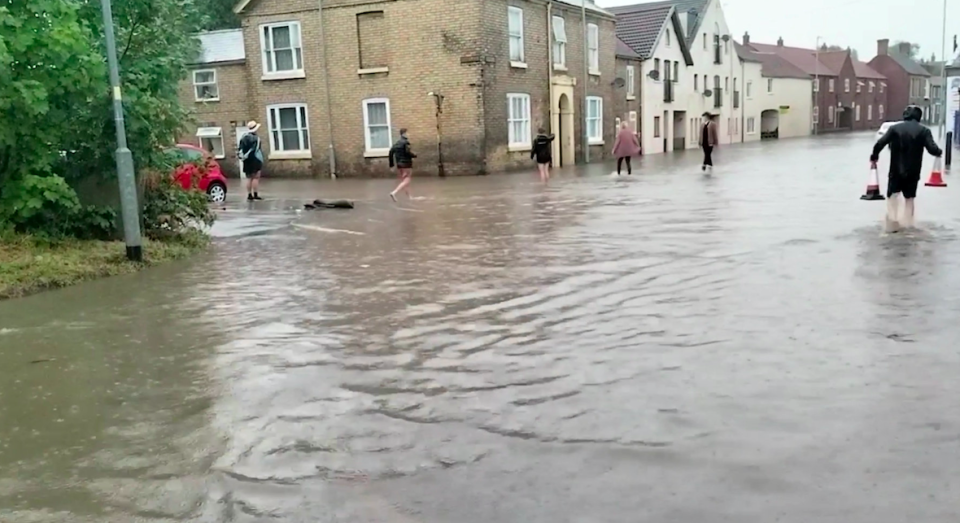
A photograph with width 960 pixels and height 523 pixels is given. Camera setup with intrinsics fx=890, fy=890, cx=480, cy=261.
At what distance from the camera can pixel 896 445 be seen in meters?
4.57

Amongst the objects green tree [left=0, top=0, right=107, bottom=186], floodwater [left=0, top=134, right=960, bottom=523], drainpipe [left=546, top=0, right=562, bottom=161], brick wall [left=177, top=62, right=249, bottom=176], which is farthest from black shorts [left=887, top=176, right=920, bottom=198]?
brick wall [left=177, top=62, right=249, bottom=176]

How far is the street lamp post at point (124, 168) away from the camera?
1088 centimetres

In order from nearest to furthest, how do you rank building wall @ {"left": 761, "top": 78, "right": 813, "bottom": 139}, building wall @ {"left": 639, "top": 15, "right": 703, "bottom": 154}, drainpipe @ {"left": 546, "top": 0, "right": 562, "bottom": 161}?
1. drainpipe @ {"left": 546, "top": 0, "right": 562, "bottom": 161}
2. building wall @ {"left": 639, "top": 15, "right": 703, "bottom": 154}
3. building wall @ {"left": 761, "top": 78, "right": 813, "bottom": 139}

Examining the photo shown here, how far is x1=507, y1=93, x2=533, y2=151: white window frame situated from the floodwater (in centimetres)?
2055

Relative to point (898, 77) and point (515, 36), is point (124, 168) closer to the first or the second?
point (515, 36)

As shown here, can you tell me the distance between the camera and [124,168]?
36.6 feet

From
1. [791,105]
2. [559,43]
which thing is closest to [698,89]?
[559,43]

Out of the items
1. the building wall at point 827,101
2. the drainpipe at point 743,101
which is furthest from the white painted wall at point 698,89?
the building wall at point 827,101

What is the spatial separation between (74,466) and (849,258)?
333 inches

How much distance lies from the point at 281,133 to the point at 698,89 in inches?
1231

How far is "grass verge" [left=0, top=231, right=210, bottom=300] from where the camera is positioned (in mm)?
9930

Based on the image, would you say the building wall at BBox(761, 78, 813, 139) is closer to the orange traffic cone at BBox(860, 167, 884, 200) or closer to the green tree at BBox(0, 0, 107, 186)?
the orange traffic cone at BBox(860, 167, 884, 200)

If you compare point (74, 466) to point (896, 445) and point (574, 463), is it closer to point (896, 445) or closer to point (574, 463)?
point (574, 463)

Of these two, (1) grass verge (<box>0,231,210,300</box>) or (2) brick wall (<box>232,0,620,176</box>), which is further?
(2) brick wall (<box>232,0,620,176</box>)
